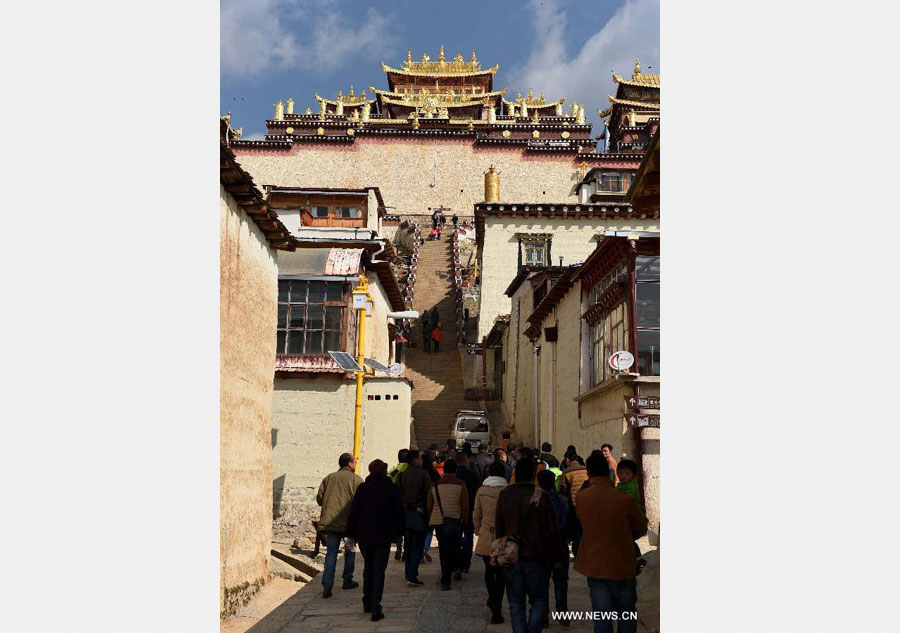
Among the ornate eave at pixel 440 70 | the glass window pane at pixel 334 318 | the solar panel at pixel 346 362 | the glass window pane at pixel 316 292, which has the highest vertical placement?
the ornate eave at pixel 440 70

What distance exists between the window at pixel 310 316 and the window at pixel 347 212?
1423cm

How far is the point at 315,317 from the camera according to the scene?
66.1ft

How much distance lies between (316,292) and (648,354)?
8.42 m

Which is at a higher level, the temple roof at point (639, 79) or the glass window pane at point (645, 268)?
the temple roof at point (639, 79)

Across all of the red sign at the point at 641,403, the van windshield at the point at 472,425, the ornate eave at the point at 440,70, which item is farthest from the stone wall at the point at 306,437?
the ornate eave at the point at 440,70

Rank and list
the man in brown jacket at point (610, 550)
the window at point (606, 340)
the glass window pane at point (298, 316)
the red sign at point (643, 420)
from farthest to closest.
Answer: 1. the glass window pane at point (298, 316)
2. the window at point (606, 340)
3. the red sign at point (643, 420)
4. the man in brown jacket at point (610, 550)

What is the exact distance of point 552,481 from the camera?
24.9 feet

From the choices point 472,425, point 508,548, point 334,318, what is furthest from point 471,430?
point 508,548

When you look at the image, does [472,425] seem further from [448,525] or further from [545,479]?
[545,479]

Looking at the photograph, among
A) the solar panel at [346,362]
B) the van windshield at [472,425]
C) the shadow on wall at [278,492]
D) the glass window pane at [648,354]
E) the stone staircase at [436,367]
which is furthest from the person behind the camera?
the stone staircase at [436,367]

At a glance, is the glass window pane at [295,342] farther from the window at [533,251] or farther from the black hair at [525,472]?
the window at [533,251]

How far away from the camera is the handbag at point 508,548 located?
23.3 ft

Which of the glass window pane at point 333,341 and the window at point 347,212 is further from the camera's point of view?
the window at point 347,212

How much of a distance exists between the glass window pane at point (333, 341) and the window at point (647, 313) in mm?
7436
